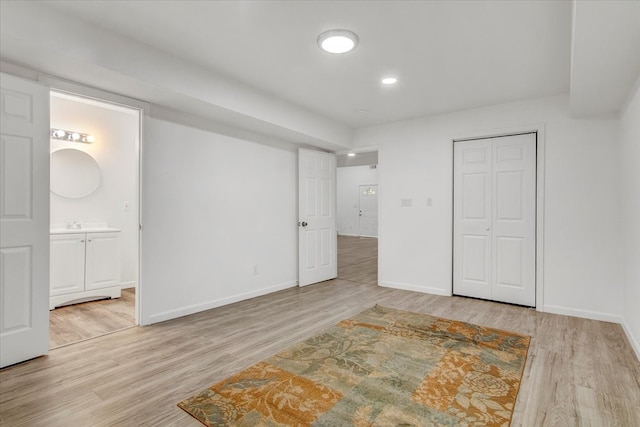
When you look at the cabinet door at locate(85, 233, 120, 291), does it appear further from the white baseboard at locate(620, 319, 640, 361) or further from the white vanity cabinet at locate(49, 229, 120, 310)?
the white baseboard at locate(620, 319, 640, 361)

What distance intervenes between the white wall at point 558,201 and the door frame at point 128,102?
11.8ft

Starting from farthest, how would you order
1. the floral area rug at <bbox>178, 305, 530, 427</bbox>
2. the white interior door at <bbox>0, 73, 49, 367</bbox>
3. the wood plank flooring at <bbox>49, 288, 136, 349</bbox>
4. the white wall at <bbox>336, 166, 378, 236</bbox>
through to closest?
the white wall at <bbox>336, 166, 378, 236</bbox> < the wood plank flooring at <bbox>49, 288, 136, 349</bbox> < the white interior door at <bbox>0, 73, 49, 367</bbox> < the floral area rug at <bbox>178, 305, 530, 427</bbox>

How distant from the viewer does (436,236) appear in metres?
4.86

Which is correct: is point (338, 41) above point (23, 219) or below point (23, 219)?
above

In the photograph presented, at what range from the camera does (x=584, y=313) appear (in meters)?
3.79

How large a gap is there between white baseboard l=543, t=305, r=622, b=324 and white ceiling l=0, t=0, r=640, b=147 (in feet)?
7.30

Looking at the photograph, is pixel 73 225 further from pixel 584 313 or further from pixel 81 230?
pixel 584 313

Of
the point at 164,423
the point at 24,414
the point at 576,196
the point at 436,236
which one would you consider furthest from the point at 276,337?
the point at 576,196

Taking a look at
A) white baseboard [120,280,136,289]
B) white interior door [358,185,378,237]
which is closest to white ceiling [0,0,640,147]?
white baseboard [120,280,136,289]

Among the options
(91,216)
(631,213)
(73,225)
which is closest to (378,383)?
(631,213)

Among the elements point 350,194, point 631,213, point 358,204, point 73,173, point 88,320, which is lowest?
point 88,320

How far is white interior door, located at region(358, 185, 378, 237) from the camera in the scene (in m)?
13.5

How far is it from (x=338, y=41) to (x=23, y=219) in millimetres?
2817

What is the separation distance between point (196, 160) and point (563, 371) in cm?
398
